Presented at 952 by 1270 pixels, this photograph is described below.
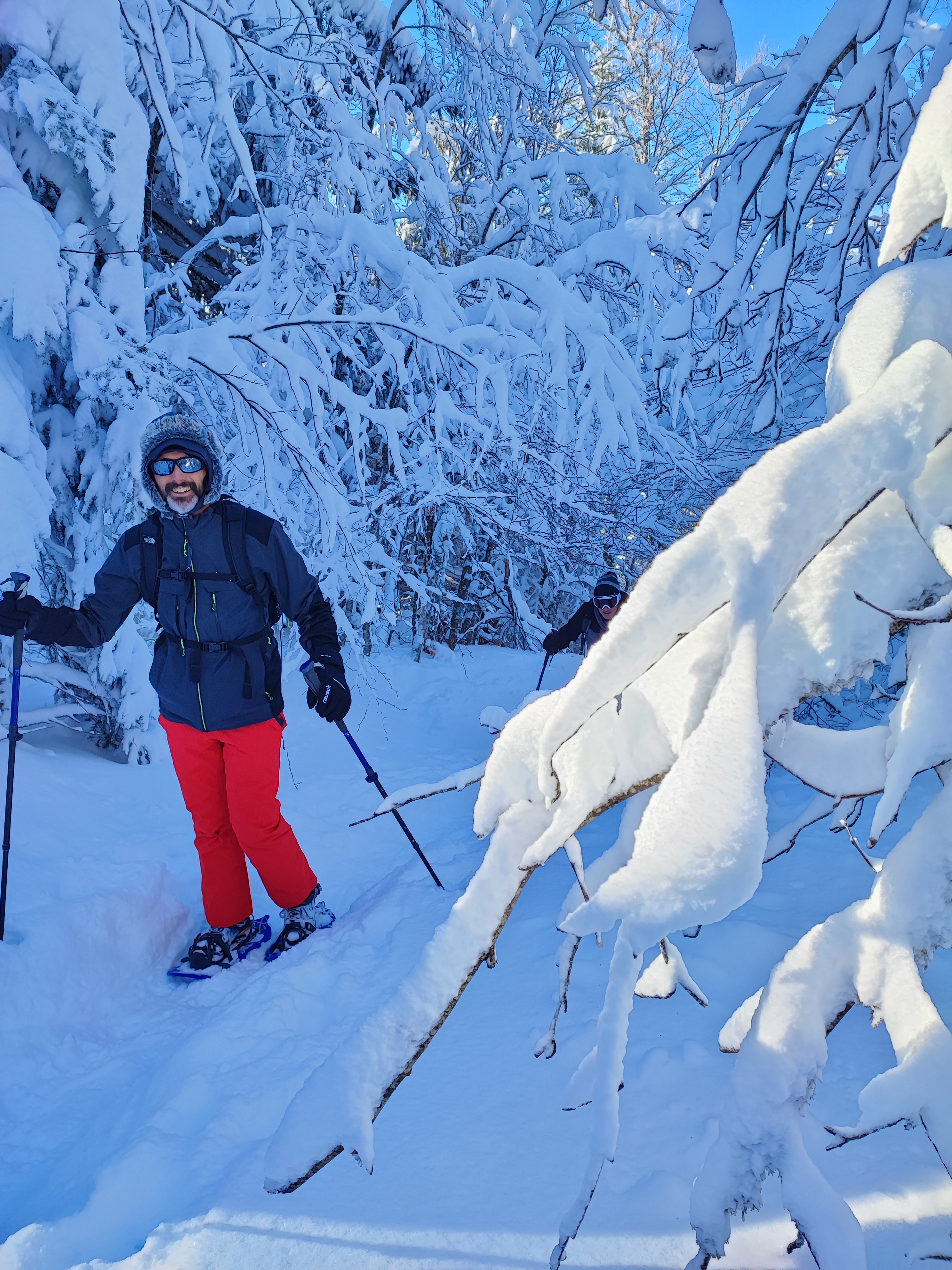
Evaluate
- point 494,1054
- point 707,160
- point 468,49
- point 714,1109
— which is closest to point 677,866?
point 714,1109

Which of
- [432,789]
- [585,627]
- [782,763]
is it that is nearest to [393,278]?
[585,627]

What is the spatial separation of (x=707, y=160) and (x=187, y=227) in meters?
5.40

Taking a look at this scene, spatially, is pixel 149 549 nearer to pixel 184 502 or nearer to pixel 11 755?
pixel 184 502

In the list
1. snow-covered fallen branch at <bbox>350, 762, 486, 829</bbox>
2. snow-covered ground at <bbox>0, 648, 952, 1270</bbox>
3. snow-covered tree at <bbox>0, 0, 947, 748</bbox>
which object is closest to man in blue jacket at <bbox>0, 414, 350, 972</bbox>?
snow-covered ground at <bbox>0, 648, 952, 1270</bbox>

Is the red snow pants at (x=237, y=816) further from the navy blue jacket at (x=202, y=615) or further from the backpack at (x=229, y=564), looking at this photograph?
the backpack at (x=229, y=564)

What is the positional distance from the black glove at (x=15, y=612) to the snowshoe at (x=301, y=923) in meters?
1.58

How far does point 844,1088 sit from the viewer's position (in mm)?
1640

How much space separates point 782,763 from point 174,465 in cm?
258

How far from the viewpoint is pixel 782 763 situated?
2.43 ft

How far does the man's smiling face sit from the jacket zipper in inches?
4.3

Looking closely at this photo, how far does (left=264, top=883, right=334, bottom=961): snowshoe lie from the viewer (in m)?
2.97

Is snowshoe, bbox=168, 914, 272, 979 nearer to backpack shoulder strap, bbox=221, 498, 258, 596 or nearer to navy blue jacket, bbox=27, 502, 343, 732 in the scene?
navy blue jacket, bbox=27, 502, 343, 732

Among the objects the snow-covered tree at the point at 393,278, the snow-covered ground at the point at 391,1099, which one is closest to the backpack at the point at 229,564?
the snow-covered tree at the point at 393,278

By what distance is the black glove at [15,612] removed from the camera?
2.62m
